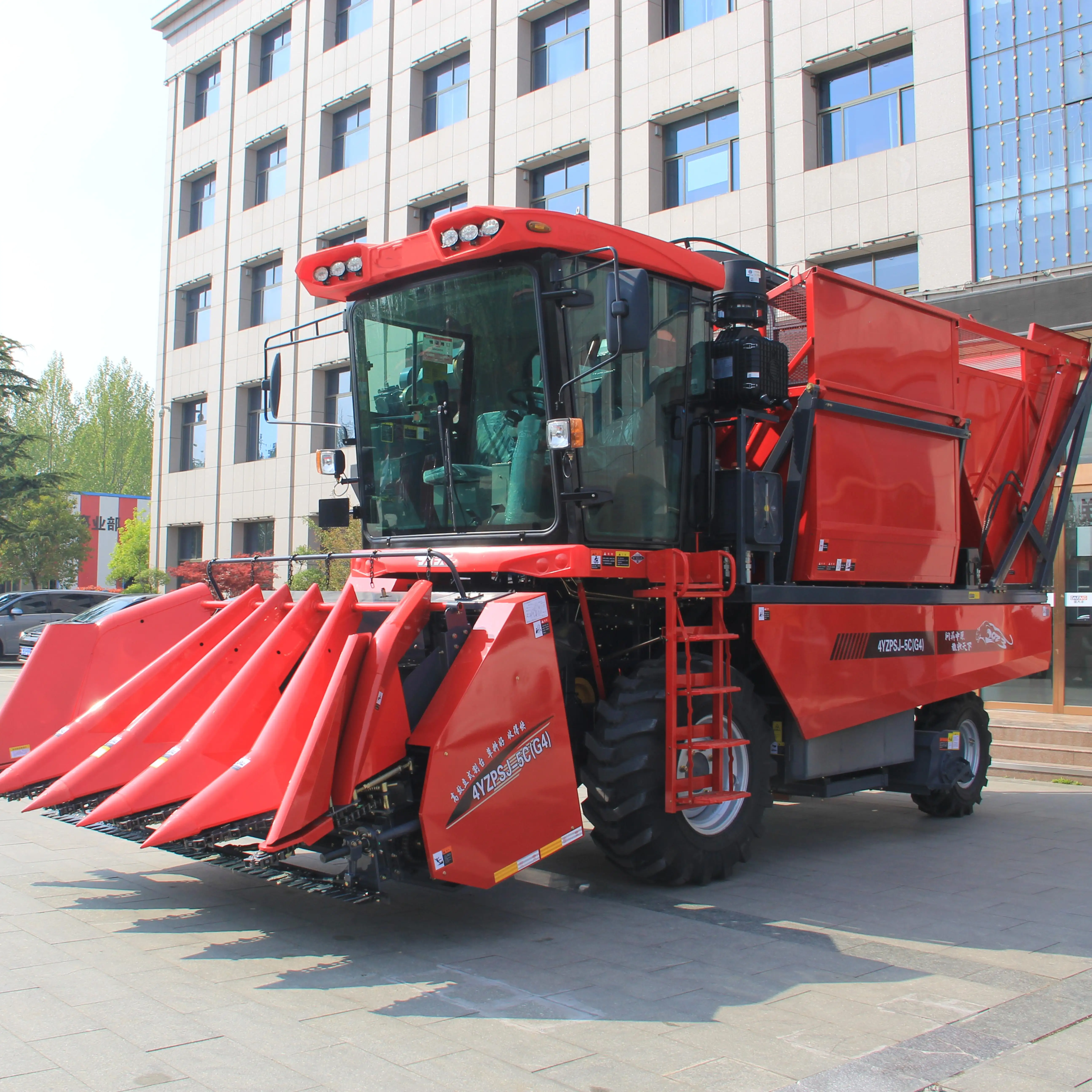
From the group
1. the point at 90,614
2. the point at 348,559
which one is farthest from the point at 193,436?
the point at 348,559

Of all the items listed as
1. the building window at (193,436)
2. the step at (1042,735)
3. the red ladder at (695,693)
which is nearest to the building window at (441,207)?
the building window at (193,436)

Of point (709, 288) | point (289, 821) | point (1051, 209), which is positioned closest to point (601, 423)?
point (709, 288)

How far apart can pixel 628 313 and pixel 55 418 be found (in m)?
66.7

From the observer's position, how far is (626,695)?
585 centimetres

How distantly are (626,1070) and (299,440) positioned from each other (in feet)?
79.9

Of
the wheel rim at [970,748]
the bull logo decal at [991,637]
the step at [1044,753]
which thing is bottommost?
the step at [1044,753]

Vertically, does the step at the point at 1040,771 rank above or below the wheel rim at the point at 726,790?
below

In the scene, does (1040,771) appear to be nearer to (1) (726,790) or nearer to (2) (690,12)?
(1) (726,790)

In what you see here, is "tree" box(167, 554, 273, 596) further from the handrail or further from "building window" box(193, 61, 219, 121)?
"building window" box(193, 61, 219, 121)

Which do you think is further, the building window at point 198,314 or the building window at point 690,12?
the building window at point 198,314

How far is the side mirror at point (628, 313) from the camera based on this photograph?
5406mm

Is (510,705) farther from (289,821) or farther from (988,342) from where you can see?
(988,342)

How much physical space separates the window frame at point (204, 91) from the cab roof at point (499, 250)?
29169 millimetres

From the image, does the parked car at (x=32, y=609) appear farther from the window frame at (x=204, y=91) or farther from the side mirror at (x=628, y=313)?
the side mirror at (x=628, y=313)
